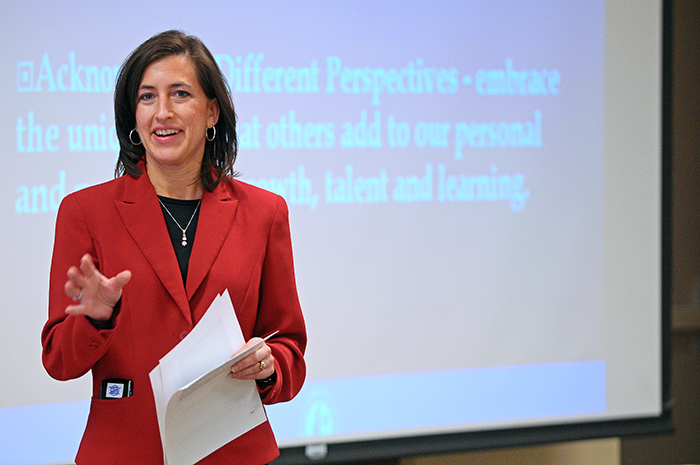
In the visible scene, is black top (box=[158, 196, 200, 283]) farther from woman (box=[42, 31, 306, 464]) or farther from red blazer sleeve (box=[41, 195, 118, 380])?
red blazer sleeve (box=[41, 195, 118, 380])

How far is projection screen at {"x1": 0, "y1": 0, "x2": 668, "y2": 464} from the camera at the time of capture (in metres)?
2.36

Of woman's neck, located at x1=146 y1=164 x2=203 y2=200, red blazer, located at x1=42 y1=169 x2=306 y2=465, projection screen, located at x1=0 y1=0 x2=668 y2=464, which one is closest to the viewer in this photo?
red blazer, located at x1=42 y1=169 x2=306 y2=465

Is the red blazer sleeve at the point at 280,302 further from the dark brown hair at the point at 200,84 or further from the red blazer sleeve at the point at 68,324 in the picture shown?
the red blazer sleeve at the point at 68,324

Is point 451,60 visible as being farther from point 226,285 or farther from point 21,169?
point 226,285

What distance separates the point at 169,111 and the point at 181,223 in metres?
0.21

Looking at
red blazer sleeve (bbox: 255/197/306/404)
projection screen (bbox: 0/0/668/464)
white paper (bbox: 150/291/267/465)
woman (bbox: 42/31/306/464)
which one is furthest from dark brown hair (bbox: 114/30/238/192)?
projection screen (bbox: 0/0/668/464)

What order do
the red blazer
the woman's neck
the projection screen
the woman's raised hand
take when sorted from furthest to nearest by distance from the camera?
the projection screen, the woman's neck, the red blazer, the woman's raised hand

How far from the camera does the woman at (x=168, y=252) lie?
122cm

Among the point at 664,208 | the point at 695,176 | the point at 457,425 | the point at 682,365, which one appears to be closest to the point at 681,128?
the point at 695,176

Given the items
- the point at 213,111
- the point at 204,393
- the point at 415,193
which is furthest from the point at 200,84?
the point at 415,193

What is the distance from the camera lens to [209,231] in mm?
1283

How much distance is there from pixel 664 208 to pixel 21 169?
2.64 meters

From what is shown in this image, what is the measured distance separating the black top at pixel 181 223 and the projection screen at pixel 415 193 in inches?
47.9

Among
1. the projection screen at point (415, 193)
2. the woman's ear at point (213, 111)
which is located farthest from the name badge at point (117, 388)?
the projection screen at point (415, 193)
